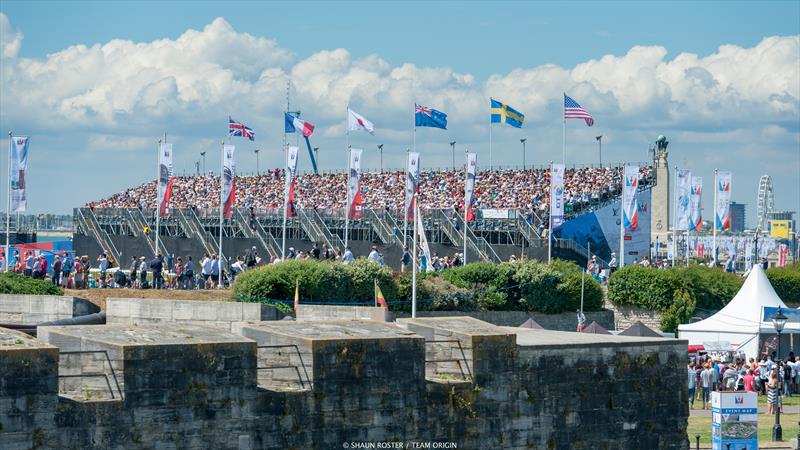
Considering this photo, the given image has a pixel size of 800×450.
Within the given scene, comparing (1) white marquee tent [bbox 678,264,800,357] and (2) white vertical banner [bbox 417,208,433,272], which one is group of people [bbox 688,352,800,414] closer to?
(1) white marquee tent [bbox 678,264,800,357]

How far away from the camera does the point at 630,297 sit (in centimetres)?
4747

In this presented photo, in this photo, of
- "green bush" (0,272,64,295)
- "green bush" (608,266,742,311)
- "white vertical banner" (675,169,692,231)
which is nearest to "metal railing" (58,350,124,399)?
"green bush" (0,272,64,295)

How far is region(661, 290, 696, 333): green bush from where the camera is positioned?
1873 inches

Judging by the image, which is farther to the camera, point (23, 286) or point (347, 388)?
point (23, 286)

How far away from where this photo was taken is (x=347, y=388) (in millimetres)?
17312

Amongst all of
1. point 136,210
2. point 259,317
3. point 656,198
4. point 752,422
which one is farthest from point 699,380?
point 656,198

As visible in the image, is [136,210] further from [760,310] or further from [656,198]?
[656,198]

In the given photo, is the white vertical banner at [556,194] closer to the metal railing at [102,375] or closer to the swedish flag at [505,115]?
the swedish flag at [505,115]

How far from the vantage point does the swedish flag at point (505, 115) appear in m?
50.1

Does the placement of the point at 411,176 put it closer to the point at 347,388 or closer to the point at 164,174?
the point at 164,174

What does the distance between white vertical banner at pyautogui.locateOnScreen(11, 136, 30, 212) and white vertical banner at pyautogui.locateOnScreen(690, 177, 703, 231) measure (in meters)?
31.6

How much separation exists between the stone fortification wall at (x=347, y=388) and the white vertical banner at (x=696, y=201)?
40.7 meters

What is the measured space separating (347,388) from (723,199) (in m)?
47.8

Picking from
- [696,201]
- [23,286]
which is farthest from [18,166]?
[696,201]
